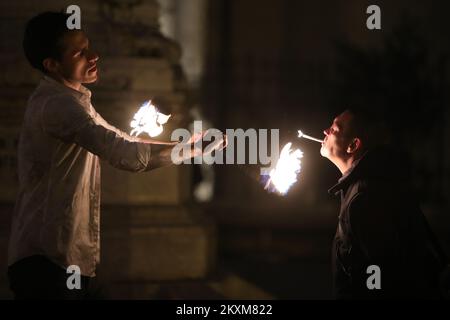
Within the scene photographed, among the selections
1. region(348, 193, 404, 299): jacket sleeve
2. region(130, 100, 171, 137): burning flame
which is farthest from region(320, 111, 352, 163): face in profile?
region(130, 100, 171, 137): burning flame

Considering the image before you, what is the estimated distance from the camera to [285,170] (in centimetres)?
364

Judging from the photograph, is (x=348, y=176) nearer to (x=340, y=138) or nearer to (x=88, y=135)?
(x=340, y=138)

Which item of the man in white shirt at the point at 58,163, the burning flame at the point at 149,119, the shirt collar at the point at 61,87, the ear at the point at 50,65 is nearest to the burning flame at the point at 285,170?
the man in white shirt at the point at 58,163

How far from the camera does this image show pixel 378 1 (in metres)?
15.6

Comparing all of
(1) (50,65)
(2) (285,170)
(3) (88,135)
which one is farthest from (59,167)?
(2) (285,170)

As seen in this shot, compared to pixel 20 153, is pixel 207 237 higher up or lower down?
lower down

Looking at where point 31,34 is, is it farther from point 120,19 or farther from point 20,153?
point 120,19

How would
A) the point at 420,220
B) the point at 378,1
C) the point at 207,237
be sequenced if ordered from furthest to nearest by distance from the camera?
the point at 378,1
the point at 207,237
the point at 420,220

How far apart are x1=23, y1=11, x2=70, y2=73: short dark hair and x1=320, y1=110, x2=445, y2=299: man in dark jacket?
1.33 metres

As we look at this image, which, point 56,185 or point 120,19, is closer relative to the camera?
point 56,185

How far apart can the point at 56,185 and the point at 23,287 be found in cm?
44
